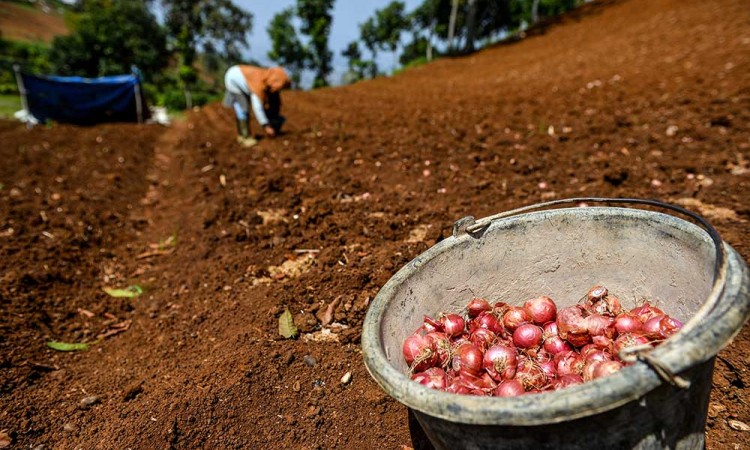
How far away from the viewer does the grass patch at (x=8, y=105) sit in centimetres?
1577

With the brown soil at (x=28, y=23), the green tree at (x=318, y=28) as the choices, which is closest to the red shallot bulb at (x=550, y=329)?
the green tree at (x=318, y=28)

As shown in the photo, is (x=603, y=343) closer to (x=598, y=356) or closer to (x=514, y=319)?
(x=598, y=356)

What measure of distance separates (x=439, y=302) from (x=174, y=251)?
3.44 m

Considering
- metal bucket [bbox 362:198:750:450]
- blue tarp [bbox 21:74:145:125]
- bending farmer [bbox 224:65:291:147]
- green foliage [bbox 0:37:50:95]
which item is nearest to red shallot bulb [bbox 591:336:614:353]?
metal bucket [bbox 362:198:750:450]

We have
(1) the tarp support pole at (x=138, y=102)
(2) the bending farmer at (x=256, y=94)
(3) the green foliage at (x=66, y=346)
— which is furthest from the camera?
(1) the tarp support pole at (x=138, y=102)

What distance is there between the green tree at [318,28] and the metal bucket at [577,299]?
1514 inches

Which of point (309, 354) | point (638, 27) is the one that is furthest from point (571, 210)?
point (638, 27)

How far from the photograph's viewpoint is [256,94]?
747 centimetres

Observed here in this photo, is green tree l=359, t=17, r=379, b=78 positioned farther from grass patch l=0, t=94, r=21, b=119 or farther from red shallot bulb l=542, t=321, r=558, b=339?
red shallot bulb l=542, t=321, r=558, b=339

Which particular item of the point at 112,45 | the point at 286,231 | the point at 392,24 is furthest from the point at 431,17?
the point at 286,231

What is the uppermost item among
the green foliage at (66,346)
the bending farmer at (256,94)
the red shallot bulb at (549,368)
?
the bending farmer at (256,94)

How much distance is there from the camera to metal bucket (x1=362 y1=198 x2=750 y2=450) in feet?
3.85

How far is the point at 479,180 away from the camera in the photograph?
4.88 metres

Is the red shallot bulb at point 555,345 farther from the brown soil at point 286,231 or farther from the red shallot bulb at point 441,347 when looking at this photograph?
the brown soil at point 286,231
